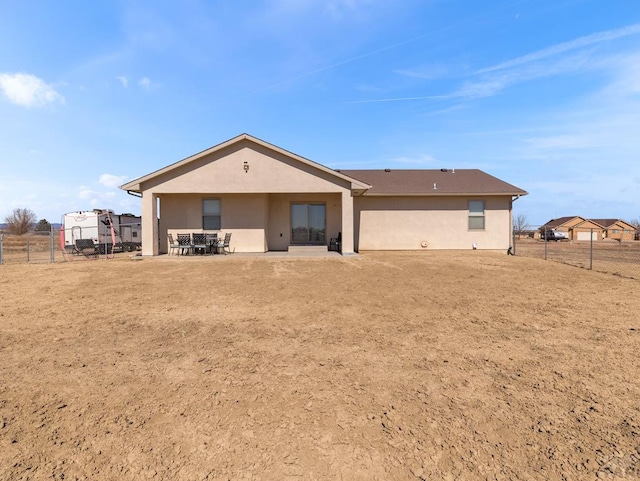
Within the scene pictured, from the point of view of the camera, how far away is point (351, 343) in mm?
4730

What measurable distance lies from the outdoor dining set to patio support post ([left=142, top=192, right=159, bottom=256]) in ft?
2.70

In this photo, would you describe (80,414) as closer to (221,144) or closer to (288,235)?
(221,144)

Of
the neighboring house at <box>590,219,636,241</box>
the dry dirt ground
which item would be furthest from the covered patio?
the neighboring house at <box>590,219,636,241</box>

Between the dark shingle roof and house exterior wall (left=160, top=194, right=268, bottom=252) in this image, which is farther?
the dark shingle roof

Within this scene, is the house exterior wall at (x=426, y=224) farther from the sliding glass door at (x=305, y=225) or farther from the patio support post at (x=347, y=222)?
the patio support post at (x=347, y=222)

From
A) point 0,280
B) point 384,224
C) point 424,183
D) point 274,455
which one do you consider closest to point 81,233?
point 0,280

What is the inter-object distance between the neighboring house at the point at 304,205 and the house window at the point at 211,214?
0.05m

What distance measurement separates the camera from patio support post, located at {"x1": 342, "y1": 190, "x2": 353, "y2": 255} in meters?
14.7

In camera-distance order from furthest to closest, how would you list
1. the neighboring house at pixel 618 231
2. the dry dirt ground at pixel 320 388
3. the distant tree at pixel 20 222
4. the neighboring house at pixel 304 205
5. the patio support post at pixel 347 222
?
the neighboring house at pixel 618 231, the distant tree at pixel 20 222, the patio support post at pixel 347 222, the neighboring house at pixel 304 205, the dry dirt ground at pixel 320 388

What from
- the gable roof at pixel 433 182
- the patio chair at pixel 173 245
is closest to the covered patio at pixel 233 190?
the patio chair at pixel 173 245

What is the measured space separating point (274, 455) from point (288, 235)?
14.4 metres

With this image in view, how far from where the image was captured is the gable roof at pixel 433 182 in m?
17.3

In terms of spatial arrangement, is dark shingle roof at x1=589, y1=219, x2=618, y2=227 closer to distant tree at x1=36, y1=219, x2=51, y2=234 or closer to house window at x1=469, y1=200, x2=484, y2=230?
house window at x1=469, y1=200, x2=484, y2=230

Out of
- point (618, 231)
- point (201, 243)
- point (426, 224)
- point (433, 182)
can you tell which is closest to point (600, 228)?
point (618, 231)
